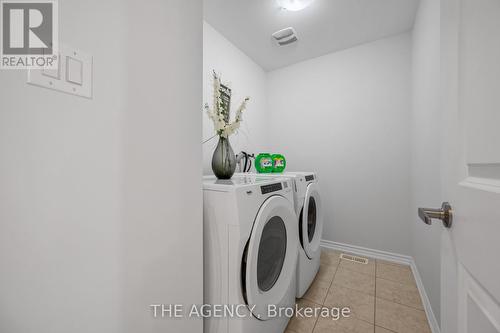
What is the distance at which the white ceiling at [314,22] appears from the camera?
1.50 m

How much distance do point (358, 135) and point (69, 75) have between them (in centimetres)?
232

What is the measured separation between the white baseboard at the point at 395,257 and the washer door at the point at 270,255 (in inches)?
37.1

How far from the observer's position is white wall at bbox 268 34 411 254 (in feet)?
6.15

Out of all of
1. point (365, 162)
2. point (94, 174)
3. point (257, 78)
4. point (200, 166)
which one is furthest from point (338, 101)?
point (94, 174)

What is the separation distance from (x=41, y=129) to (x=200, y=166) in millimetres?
445

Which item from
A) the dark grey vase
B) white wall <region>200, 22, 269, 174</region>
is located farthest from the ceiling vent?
the dark grey vase

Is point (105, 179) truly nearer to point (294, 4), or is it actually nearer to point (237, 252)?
point (237, 252)

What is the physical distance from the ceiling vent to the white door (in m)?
1.55

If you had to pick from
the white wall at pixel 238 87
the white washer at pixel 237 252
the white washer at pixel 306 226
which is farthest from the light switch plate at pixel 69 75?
the white wall at pixel 238 87

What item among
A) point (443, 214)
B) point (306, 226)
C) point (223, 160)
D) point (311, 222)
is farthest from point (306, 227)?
point (443, 214)

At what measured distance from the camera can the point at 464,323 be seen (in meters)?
0.41

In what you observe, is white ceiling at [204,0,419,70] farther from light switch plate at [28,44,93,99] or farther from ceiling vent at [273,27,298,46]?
light switch plate at [28,44,93,99]

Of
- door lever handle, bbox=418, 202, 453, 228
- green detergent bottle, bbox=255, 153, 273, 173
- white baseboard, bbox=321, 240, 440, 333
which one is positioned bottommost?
white baseboard, bbox=321, 240, 440, 333

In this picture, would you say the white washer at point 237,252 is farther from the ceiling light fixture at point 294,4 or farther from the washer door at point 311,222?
the ceiling light fixture at point 294,4
